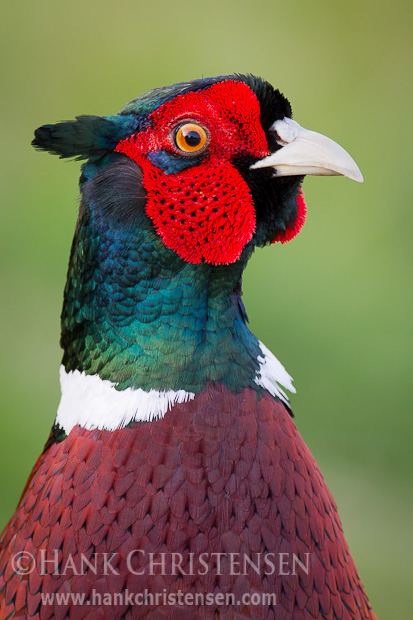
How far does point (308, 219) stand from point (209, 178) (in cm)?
334

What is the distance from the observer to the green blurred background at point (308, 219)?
4387mm

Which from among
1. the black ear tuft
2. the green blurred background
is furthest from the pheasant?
the green blurred background

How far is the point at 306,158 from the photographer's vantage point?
1.66 meters

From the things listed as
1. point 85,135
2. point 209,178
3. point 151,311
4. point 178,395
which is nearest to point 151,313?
point 151,311

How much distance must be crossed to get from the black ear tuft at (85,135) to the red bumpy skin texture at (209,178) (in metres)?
0.08

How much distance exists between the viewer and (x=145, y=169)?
5.55 feet

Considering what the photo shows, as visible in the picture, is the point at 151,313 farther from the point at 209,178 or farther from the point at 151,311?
the point at 209,178

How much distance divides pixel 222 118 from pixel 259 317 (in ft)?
10.0

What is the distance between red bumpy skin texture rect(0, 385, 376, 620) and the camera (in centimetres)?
164

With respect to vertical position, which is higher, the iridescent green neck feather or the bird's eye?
the bird's eye

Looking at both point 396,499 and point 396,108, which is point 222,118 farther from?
point 396,108

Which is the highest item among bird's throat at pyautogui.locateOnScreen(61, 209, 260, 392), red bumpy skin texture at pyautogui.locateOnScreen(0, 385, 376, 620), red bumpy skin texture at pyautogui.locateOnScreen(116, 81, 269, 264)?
red bumpy skin texture at pyautogui.locateOnScreen(116, 81, 269, 264)

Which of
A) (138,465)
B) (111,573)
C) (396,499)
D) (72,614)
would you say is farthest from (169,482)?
(396,499)

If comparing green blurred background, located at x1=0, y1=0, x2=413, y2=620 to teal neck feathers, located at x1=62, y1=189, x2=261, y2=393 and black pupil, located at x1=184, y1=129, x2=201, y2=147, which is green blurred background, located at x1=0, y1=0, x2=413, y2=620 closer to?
teal neck feathers, located at x1=62, y1=189, x2=261, y2=393
